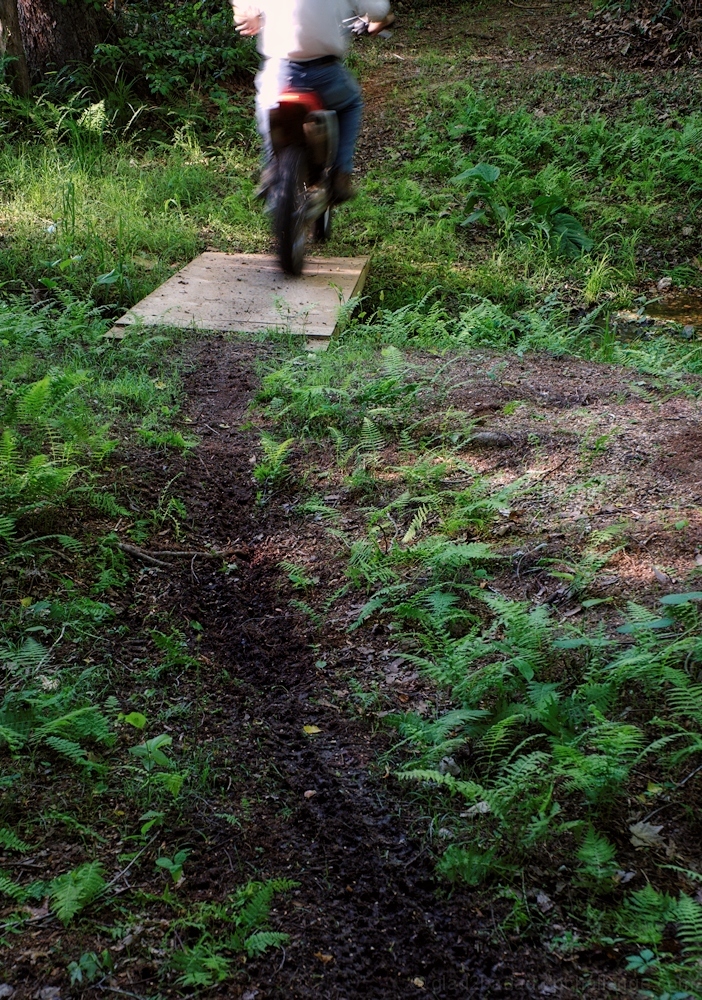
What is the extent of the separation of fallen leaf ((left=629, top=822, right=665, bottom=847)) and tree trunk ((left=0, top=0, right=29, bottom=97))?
369 inches

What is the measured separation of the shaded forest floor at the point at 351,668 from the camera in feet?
7.34

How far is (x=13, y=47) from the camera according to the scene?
8.90 meters

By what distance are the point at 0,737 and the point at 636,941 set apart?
1.89m

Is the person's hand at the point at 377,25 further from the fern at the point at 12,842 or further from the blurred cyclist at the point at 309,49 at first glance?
the fern at the point at 12,842

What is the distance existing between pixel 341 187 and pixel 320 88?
0.73 m

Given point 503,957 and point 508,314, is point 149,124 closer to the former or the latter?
point 508,314

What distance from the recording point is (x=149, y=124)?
9758 millimetres

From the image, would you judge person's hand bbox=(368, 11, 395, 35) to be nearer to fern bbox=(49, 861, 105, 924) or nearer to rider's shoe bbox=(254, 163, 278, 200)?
rider's shoe bbox=(254, 163, 278, 200)

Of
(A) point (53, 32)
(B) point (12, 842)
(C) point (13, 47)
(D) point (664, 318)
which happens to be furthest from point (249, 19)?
(B) point (12, 842)

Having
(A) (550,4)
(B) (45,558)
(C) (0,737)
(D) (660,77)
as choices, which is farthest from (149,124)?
(C) (0,737)

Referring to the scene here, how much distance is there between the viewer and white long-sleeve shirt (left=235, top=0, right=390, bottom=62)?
17.6 ft

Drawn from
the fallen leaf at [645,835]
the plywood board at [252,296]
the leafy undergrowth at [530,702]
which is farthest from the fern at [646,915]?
the plywood board at [252,296]

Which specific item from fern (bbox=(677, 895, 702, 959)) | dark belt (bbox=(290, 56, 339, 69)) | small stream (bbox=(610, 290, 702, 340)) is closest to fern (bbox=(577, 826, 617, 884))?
fern (bbox=(677, 895, 702, 959))

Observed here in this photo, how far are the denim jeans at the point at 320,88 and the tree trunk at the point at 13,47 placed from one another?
444 cm
